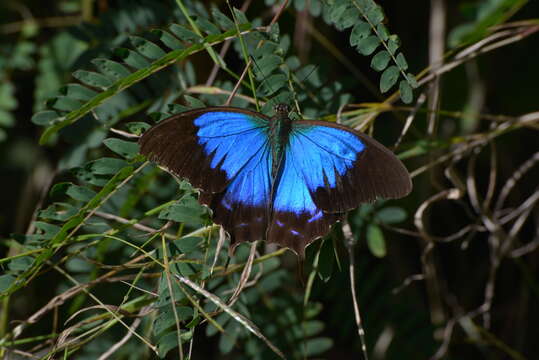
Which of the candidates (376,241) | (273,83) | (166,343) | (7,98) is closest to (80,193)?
(166,343)

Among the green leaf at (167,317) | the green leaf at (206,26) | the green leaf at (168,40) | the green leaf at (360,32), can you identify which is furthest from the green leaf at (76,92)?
the green leaf at (360,32)

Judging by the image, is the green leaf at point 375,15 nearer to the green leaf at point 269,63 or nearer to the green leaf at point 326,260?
the green leaf at point 269,63

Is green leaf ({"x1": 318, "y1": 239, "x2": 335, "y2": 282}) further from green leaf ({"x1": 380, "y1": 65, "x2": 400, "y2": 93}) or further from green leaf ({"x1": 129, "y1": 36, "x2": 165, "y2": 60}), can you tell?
green leaf ({"x1": 129, "y1": 36, "x2": 165, "y2": 60})

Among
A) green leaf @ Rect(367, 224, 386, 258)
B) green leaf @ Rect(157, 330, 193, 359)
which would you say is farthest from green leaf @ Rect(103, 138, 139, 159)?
green leaf @ Rect(367, 224, 386, 258)

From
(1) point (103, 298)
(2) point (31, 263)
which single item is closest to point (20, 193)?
(1) point (103, 298)

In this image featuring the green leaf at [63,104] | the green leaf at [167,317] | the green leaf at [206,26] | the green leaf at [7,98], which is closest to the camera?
the green leaf at [167,317]

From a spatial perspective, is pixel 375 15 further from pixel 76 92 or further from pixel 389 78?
pixel 76 92
